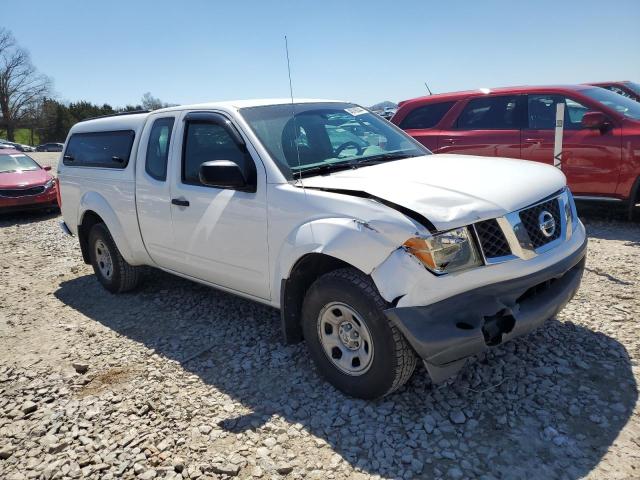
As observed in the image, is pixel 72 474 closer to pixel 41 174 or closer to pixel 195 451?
pixel 195 451

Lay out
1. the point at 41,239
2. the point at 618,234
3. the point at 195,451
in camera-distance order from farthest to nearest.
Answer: the point at 41,239, the point at 618,234, the point at 195,451

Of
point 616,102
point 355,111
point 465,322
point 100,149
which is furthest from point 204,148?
point 616,102

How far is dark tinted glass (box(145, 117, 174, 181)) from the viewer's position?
14.3ft

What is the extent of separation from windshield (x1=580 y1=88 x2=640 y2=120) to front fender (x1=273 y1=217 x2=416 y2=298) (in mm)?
5410

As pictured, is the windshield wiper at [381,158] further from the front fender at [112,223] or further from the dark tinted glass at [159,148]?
the front fender at [112,223]

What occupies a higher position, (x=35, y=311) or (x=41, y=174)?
(x=41, y=174)

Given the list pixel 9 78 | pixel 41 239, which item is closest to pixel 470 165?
pixel 41 239

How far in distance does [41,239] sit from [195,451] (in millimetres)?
7563

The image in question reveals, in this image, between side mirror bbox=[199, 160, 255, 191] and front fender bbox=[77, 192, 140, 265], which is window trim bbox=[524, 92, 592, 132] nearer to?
side mirror bbox=[199, 160, 255, 191]

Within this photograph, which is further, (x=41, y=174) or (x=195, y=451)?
(x=41, y=174)

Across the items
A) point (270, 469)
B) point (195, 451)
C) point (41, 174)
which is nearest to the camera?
point (270, 469)

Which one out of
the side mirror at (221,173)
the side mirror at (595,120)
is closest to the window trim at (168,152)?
the side mirror at (221,173)

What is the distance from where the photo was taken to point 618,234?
6.21 m

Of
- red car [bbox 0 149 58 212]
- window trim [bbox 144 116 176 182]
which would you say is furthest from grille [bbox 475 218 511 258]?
red car [bbox 0 149 58 212]
